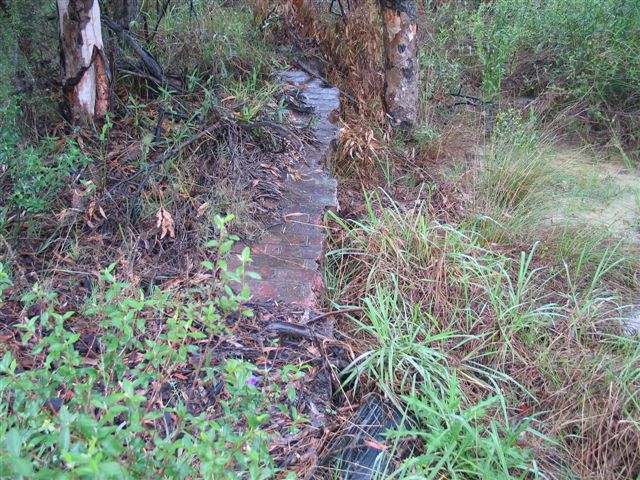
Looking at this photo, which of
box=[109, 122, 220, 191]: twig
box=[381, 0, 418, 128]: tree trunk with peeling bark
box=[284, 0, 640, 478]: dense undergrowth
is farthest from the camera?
box=[381, 0, 418, 128]: tree trunk with peeling bark

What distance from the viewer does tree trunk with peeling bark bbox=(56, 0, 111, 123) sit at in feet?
10.9

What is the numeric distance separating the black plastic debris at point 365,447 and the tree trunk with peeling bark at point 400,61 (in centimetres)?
281

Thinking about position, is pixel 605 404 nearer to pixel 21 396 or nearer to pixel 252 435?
pixel 252 435

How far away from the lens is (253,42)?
4.64m

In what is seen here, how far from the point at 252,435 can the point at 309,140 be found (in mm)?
2647

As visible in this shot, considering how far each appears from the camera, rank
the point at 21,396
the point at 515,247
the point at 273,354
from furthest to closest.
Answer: the point at 515,247
the point at 273,354
the point at 21,396

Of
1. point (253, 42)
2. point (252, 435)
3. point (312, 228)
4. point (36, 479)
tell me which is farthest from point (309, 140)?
point (36, 479)

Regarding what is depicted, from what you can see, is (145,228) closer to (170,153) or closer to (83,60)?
(170,153)

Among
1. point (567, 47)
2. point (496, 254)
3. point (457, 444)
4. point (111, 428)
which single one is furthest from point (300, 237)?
point (567, 47)

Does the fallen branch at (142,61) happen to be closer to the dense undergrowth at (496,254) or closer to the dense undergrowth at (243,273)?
the dense undergrowth at (243,273)

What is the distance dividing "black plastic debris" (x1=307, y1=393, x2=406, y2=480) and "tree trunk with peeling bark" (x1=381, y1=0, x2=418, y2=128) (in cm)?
281

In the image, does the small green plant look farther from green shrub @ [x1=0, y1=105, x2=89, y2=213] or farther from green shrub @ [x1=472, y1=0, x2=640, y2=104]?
green shrub @ [x1=472, y1=0, x2=640, y2=104]

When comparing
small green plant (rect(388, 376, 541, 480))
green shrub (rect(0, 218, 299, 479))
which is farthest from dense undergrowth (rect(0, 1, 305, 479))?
small green plant (rect(388, 376, 541, 480))

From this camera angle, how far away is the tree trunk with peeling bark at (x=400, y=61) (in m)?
4.66
